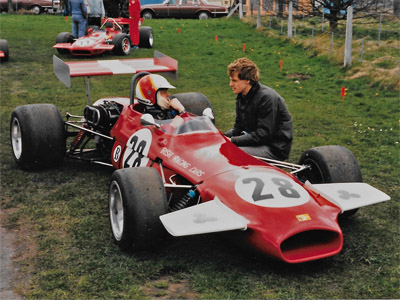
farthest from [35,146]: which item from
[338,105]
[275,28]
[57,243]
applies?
[275,28]

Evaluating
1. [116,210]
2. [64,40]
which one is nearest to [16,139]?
[116,210]

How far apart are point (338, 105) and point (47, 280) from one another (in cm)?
783

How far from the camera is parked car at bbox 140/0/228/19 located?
28.4m


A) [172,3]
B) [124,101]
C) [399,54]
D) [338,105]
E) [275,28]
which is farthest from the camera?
[172,3]

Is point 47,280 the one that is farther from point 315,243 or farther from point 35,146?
point 35,146

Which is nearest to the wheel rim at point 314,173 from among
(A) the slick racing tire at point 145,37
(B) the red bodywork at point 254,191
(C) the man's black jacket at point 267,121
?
(C) the man's black jacket at point 267,121

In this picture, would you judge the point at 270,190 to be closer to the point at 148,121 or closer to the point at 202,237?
the point at 202,237

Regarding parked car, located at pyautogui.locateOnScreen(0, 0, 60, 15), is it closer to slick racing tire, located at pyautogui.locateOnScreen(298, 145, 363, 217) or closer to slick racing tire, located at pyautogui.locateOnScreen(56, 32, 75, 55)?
slick racing tire, located at pyautogui.locateOnScreen(56, 32, 75, 55)

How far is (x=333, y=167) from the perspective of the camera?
5.54 metres

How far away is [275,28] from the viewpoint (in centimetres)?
2078

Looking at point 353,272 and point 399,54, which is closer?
point 353,272

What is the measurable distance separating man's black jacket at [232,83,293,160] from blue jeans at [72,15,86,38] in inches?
451

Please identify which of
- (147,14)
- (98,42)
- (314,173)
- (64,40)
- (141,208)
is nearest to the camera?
(141,208)

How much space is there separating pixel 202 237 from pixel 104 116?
2.72m
